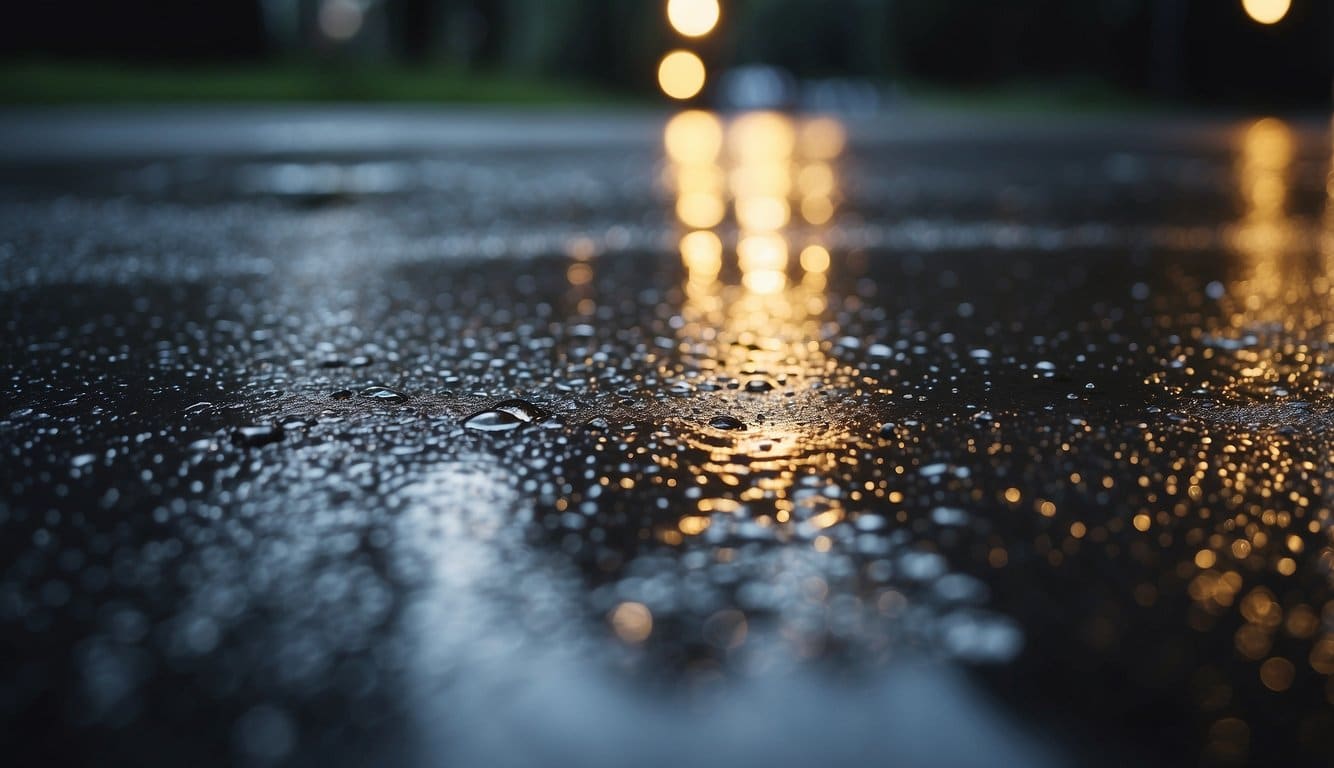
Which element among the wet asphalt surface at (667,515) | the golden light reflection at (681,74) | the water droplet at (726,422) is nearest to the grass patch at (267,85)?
the golden light reflection at (681,74)

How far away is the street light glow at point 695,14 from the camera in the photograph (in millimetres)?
16753

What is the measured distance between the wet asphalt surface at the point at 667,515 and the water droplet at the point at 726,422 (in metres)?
0.01

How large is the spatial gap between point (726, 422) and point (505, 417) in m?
0.33

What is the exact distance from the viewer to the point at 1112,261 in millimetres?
3809

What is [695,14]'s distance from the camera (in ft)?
59.2

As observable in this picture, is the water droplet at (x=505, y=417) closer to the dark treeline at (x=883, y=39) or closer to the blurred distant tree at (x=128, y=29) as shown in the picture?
the dark treeline at (x=883, y=39)

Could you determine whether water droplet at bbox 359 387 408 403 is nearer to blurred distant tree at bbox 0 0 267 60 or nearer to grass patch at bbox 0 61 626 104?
grass patch at bbox 0 61 626 104

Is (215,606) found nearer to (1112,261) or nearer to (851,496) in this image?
(851,496)

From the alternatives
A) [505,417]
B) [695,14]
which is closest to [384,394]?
[505,417]

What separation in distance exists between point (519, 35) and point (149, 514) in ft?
93.5

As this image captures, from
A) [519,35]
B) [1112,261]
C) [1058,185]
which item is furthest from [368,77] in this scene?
[1112,261]

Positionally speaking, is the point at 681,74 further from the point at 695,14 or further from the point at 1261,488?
the point at 1261,488

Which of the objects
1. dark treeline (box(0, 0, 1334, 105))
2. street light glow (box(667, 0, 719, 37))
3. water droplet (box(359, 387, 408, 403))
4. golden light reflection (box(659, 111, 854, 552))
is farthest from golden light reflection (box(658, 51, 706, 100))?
water droplet (box(359, 387, 408, 403))

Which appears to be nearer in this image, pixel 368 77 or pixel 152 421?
pixel 152 421
